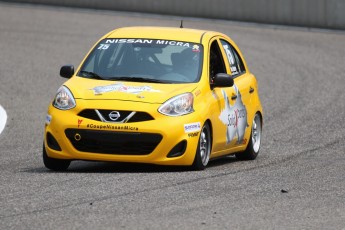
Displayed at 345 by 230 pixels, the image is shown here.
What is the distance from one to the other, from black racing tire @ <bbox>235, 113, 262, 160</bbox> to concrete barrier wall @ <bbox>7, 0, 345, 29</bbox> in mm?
14066

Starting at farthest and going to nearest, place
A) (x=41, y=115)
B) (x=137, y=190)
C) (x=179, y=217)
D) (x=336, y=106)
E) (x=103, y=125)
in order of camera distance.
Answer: (x=336, y=106)
(x=41, y=115)
(x=103, y=125)
(x=137, y=190)
(x=179, y=217)

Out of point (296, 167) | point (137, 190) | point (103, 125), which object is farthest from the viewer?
point (296, 167)

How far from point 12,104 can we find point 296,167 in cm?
709

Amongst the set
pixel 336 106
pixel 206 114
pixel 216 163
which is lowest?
pixel 336 106

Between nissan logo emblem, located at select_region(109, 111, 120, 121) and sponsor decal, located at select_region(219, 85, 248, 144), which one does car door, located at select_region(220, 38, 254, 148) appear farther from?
nissan logo emblem, located at select_region(109, 111, 120, 121)

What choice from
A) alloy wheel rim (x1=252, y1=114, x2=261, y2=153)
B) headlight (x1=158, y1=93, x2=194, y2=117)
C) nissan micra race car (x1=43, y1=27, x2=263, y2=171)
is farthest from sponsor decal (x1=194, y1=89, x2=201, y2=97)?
alloy wheel rim (x1=252, y1=114, x2=261, y2=153)

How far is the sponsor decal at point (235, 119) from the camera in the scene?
1321 centimetres

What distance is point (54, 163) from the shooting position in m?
12.4

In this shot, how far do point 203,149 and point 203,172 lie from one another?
19.7 inches

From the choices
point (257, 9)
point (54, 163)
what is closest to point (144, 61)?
point (54, 163)

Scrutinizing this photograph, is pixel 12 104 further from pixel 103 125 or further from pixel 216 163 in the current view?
pixel 103 125

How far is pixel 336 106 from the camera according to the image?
67.3ft

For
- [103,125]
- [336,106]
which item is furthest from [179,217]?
[336,106]

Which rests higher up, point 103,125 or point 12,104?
point 103,125
